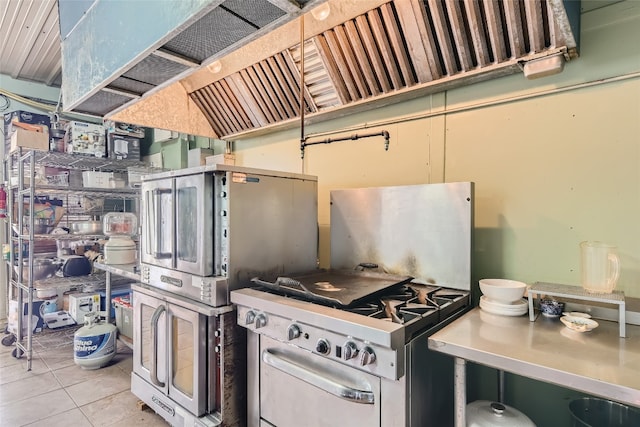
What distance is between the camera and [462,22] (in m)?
1.68

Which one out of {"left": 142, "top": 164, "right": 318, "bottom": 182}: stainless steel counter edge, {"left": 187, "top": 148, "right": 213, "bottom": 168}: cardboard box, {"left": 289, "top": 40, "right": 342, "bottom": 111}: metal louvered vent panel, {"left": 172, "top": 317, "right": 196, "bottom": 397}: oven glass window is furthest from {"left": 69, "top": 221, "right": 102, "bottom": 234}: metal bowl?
{"left": 289, "top": 40, "right": 342, "bottom": 111}: metal louvered vent panel

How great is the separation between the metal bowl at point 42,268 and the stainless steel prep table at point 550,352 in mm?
4384

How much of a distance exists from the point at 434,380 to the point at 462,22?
1679 millimetres

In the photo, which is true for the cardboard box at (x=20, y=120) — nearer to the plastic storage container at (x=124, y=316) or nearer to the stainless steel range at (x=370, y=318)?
the plastic storage container at (x=124, y=316)

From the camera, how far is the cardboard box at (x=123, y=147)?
4.08 m

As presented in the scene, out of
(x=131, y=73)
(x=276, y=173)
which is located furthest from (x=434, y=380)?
(x=131, y=73)

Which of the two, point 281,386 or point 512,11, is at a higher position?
point 512,11

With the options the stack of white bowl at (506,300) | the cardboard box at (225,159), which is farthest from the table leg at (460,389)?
the cardboard box at (225,159)

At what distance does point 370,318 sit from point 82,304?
3.84 m

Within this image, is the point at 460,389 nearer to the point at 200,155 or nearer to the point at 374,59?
the point at 374,59

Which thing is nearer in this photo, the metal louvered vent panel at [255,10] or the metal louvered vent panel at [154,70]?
the metal louvered vent panel at [255,10]

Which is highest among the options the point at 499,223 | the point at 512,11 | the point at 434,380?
the point at 512,11

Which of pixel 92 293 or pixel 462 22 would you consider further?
pixel 92 293

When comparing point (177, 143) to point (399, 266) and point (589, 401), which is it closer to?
point (399, 266)
